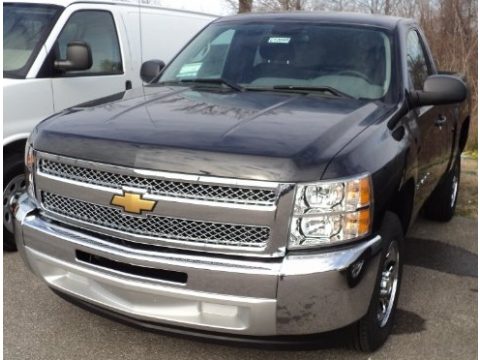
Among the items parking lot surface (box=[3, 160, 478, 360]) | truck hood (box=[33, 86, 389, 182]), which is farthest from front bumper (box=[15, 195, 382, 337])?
truck hood (box=[33, 86, 389, 182])

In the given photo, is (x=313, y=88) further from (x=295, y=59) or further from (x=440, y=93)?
(x=440, y=93)

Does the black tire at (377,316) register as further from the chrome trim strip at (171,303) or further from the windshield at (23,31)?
the windshield at (23,31)

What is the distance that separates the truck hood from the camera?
2578 millimetres

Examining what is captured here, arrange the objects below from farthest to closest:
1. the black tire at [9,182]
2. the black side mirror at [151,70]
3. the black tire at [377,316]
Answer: the black side mirror at [151,70], the black tire at [9,182], the black tire at [377,316]

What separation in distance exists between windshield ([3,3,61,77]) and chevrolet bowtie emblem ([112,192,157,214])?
2.39m

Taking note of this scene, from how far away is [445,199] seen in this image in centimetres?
568

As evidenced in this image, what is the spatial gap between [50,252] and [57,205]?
0.81ft

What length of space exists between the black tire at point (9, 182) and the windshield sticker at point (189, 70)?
139 cm

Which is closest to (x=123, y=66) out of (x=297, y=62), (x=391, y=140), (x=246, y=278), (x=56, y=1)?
(x=56, y=1)

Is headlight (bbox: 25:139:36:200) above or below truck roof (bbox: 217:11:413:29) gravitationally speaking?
below

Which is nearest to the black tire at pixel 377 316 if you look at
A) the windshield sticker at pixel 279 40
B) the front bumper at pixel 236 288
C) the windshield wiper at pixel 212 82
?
the front bumper at pixel 236 288

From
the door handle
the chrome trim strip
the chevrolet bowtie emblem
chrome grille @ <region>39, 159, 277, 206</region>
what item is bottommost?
the chrome trim strip

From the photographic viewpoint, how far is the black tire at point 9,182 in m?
4.44

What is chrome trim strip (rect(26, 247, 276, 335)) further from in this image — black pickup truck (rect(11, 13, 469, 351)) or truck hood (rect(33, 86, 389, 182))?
truck hood (rect(33, 86, 389, 182))
